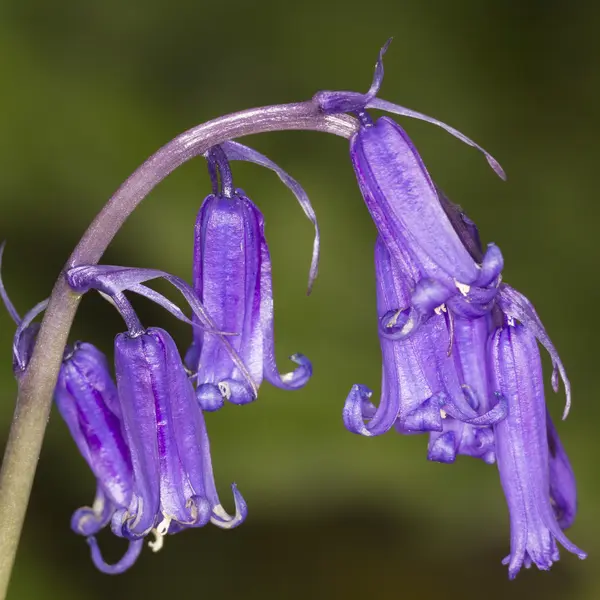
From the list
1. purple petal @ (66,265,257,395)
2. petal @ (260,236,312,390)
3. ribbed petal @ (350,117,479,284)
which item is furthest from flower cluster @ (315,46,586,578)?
purple petal @ (66,265,257,395)

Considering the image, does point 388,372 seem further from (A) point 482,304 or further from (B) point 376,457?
(B) point 376,457

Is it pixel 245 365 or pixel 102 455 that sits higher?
pixel 245 365

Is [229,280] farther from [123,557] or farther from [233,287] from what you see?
[123,557]

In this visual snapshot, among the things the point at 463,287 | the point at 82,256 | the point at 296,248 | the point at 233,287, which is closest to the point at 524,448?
the point at 463,287

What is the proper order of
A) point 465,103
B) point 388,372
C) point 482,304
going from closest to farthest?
point 482,304, point 388,372, point 465,103

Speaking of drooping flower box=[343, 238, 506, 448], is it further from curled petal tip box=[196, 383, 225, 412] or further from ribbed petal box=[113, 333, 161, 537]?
ribbed petal box=[113, 333, 161, 537]

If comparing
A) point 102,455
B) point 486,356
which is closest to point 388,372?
point 486,356
